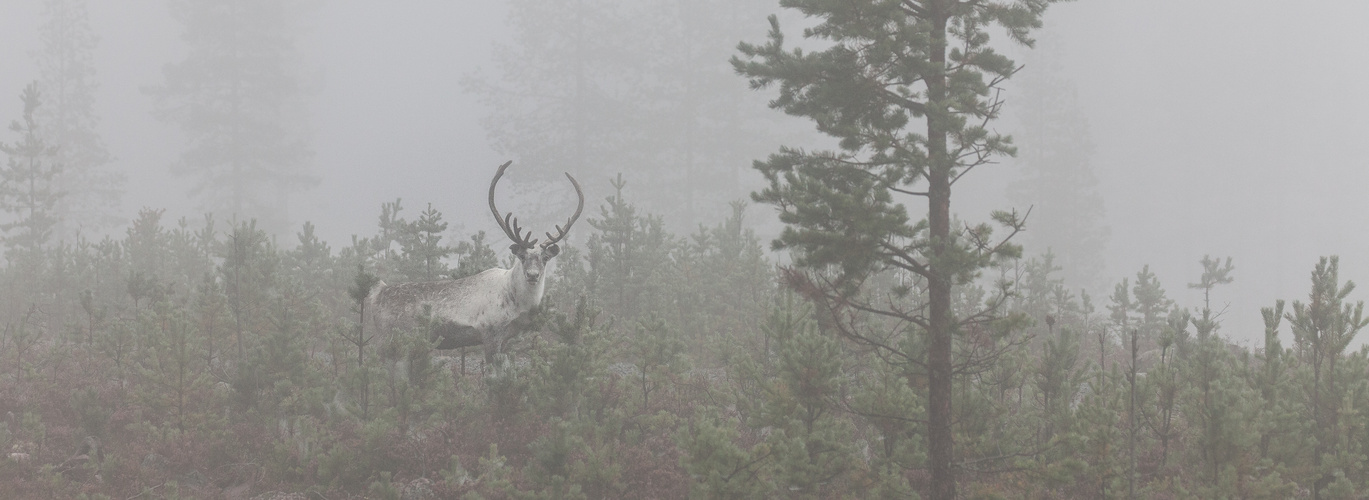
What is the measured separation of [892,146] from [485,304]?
5289 mm

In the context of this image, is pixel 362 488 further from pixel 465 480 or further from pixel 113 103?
pixel 113 103

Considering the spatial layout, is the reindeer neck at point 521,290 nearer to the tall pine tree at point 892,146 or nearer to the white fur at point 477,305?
the white fur at point 477,305

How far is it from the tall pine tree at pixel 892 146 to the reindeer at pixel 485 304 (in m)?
3.64

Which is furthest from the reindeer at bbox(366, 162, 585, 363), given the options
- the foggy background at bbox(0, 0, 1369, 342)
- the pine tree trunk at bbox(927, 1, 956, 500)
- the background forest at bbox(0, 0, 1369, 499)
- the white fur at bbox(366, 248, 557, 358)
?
the foggy background at bbox(0, 0, 1369, 342)

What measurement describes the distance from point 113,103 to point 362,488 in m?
125

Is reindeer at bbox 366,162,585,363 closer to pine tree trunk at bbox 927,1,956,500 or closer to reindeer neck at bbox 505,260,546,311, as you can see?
reindeer neck at bbox 505,260,546,311

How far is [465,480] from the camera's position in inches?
315

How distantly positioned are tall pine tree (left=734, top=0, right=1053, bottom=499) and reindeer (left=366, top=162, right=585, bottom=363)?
364 centimetres

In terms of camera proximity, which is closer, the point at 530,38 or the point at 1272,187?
the point at 530,38

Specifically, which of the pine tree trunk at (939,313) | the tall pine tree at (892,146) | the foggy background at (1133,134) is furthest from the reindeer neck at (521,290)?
the foggy background at (1133,134)

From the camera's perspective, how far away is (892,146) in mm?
6391

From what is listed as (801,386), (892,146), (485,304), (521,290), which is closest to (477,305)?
(485,304)

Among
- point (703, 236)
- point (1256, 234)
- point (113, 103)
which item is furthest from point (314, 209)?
point (1256, 234)

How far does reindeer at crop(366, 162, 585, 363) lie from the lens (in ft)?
31.1
